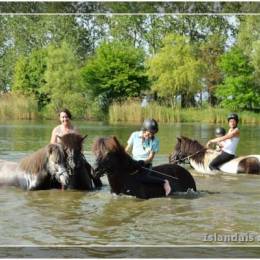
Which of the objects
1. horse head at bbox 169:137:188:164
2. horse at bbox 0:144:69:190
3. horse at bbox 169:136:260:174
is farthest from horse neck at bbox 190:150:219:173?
horse at bbox 0:144:69:190

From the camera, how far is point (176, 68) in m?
8.38

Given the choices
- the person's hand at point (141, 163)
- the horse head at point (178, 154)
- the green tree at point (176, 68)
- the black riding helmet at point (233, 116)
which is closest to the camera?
the green tree at point (176, 68)

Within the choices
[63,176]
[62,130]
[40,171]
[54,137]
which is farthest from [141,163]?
[40,171]

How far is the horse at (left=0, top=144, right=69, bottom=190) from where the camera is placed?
9.52 meters

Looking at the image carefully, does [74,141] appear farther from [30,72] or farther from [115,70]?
[115,70]

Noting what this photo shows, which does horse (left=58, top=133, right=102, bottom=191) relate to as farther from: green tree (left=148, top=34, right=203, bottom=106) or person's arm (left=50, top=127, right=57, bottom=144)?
green tree (left=148, top=34, right=203, bottom=106)

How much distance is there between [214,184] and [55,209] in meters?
3.56

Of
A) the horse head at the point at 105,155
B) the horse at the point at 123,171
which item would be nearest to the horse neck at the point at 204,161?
the horse at the point at 123,171

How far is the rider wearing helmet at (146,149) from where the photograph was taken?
909 centimetres

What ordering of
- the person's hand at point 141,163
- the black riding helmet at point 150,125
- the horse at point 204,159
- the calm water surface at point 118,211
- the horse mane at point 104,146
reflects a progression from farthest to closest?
the horse at point 204,159 < the person's hand at point 141,163 < the black riding helmet at point 150,125 < the horse mane at point 104,146 < the calm water surface at point 118,211

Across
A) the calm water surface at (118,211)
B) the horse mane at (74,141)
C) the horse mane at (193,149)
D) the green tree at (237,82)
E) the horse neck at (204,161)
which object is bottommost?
the calm water surface at (118,211)

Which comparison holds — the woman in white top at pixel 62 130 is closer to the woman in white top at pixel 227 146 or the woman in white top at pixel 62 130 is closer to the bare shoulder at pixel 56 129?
the bare shoulder at pixel 56 129

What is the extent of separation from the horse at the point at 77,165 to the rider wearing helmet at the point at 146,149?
79cm

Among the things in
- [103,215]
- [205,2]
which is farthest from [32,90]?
[205,2]
